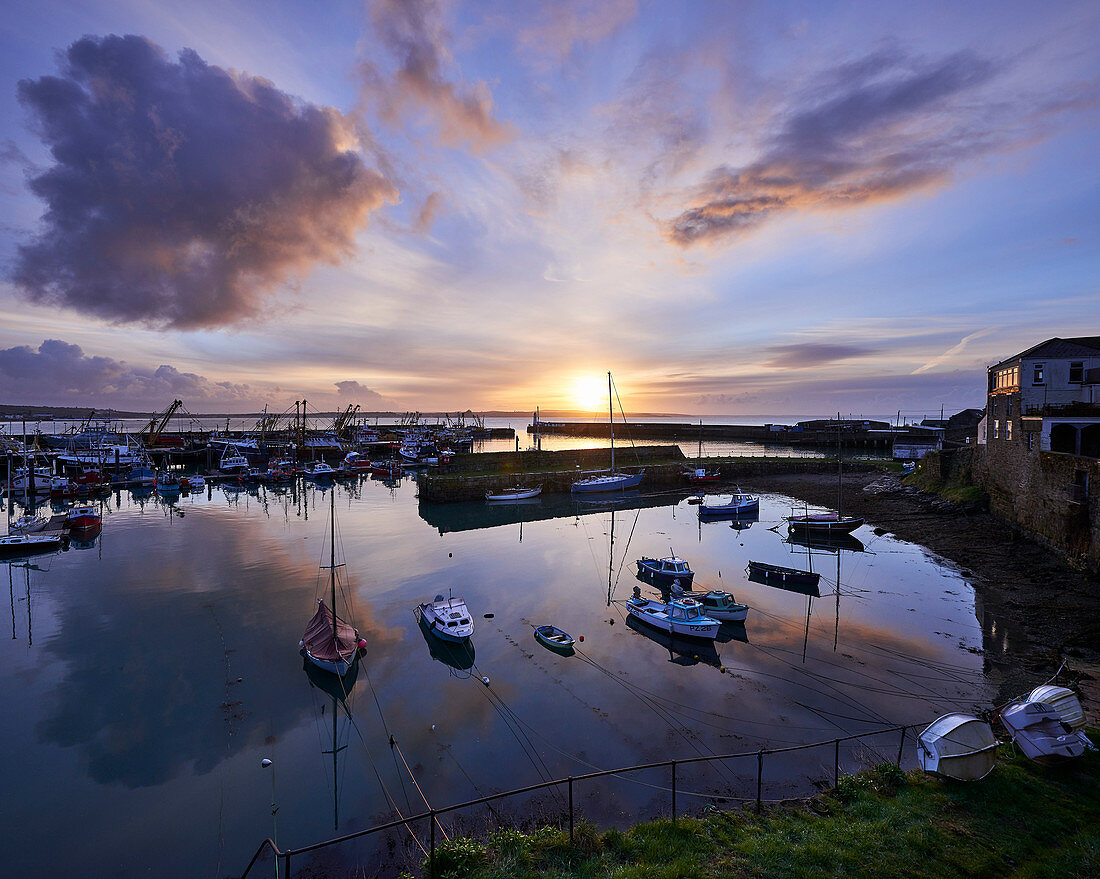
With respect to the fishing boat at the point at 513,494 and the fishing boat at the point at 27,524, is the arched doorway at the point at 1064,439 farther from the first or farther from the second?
the fishing boat at the point at 27,524

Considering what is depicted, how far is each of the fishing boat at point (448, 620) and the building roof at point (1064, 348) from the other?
142ft

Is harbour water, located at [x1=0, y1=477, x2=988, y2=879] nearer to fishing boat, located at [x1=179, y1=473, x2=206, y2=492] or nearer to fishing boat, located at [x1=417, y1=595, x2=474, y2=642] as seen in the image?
fishing boat, located at [x1=417, y1=595, x2=474, y2=642]

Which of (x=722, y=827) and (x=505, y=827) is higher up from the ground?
(x=722, y=827)

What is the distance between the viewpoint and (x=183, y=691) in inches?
695

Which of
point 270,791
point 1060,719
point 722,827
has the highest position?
point 1060,719

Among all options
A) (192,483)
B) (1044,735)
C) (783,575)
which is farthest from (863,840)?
(192,483)

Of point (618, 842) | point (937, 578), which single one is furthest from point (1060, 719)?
point (937, 578)

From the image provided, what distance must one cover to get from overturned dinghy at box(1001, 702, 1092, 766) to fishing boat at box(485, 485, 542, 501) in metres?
48.8

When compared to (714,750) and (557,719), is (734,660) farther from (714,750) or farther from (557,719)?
(557,719)

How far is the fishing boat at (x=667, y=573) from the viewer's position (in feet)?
93.0

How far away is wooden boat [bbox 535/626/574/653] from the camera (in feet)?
67.5

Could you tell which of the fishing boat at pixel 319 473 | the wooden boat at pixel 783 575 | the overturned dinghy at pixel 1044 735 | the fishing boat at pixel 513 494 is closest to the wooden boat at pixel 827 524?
the wooden boat at pixel 783 575

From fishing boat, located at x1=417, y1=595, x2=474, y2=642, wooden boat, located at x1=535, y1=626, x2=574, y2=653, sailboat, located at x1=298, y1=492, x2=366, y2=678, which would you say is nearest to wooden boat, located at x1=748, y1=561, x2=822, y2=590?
wooden boat, located at x1=535, y1=626, x2=574, y2=653

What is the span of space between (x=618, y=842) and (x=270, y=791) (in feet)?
32.7
